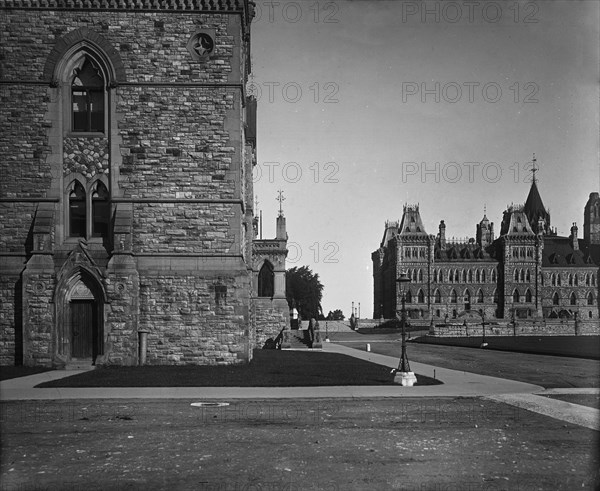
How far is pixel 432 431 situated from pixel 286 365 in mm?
12992

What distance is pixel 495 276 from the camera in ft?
367

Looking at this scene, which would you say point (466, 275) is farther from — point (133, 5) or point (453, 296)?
point (133, 5)

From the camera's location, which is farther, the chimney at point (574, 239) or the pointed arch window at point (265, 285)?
the chimney at point (574, 239)

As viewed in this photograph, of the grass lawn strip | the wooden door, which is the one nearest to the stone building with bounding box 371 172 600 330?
the wooden door

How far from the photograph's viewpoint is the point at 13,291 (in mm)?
20656

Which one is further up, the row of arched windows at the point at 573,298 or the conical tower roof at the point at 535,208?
the conical tower roof at the point at 535,208

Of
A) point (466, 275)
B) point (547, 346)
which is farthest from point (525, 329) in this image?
point (547, 346)

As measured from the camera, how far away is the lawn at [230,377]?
1634 cm

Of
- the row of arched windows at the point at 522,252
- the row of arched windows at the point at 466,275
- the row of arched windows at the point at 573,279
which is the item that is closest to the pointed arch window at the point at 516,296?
the row of arched windows at the point at 466,275

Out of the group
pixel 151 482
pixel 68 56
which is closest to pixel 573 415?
pixel 151 482

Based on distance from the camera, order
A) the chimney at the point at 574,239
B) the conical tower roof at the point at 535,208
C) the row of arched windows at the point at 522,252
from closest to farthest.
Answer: the row of arched windows at the point at 522,252
the chimney at the point at 574,239
the conical tower roof at the point at 535,208

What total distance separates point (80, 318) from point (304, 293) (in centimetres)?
7682

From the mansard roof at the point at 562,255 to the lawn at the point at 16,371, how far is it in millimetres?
108243

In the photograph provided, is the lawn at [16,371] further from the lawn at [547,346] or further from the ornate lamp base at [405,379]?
the lawn at [547,346]
